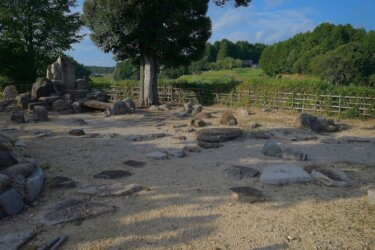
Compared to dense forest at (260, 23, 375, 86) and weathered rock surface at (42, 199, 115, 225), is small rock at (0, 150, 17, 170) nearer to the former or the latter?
weathered rock surface at (42, 199, 115, 225)

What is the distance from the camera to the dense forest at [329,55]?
49844mm

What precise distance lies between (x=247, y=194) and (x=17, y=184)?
12.9ft

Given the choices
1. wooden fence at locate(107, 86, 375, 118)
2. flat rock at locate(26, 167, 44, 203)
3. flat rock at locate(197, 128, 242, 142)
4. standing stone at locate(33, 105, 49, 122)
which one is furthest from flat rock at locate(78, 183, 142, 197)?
wooden fence at locate(107, 86, 375, 118)

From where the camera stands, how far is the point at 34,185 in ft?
21.2

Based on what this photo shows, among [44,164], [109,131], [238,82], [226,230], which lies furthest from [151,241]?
[238,82]

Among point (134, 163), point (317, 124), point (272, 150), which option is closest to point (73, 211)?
point (134, 163)

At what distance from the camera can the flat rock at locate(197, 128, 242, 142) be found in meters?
11.7

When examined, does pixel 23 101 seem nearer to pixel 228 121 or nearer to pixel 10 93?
pixel 10 93

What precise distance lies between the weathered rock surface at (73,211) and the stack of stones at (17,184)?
1.75 ft

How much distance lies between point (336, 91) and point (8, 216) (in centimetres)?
1557

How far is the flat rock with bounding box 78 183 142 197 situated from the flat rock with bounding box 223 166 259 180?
6.72 feet

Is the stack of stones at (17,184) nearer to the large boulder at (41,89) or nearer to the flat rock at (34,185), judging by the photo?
the flat rock at (34,185)

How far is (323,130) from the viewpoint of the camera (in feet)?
45.5

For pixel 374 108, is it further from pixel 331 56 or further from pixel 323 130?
pixel 331 56
